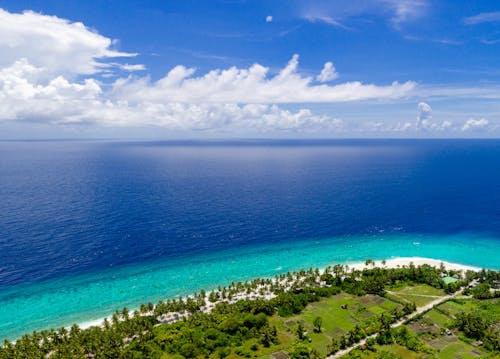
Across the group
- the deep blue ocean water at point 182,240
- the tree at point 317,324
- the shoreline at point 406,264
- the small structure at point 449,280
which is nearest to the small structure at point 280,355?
the tree at point 317,324

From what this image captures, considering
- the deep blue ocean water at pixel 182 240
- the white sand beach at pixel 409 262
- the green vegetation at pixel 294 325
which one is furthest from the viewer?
the white sand beach at pixel 409 262

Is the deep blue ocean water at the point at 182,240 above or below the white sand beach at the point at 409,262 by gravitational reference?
above

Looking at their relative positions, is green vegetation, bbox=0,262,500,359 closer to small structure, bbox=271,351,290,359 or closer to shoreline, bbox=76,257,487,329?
small structure, bbox=271,351,290,359

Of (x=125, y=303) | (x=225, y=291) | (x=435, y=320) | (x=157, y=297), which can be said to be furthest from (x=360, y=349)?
(x=125, y=303)

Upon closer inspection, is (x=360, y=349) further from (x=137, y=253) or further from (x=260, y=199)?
(x=260, y=199)

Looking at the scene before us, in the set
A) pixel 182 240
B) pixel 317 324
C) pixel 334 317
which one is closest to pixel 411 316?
pixel 334 317

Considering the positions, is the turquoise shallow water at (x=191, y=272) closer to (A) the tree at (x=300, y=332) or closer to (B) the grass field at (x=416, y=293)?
(B) the grass field at (x=416, y=293)

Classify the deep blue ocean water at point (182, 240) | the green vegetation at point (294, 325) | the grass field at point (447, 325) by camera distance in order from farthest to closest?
the deep blue ocean water at point (182, 240) < the grass field at point (447, 325) < the green vegetation at point (294, 325)

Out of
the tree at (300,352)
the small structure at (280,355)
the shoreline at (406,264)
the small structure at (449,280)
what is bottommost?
the small structure at (280,355)
